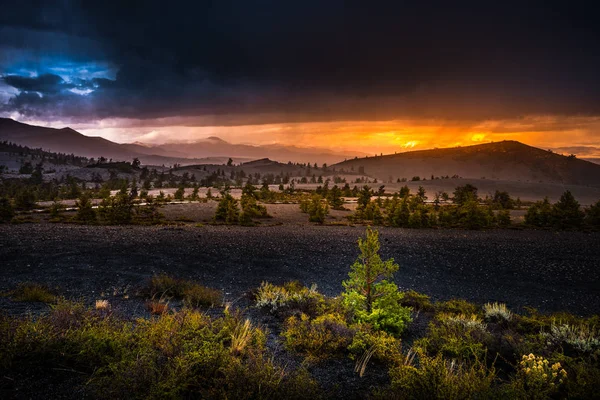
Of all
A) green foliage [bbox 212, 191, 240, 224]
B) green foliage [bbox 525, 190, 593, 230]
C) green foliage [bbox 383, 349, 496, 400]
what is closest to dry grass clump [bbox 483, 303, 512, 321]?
green foliage [bbox 383, 349, 496, 400]

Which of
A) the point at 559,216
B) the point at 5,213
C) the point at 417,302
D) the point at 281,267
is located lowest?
the point at 281,267

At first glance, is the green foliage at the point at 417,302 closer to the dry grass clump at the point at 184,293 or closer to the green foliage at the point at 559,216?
the dry grass clump at the point at 184,293

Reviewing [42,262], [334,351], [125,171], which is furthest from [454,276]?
[125,171]

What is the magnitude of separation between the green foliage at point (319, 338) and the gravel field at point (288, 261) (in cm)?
511

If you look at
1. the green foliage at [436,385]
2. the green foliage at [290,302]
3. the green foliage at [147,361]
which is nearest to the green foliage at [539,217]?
the green foliage at [290,302]

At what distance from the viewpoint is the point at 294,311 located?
28.7ft

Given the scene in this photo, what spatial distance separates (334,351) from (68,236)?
23.5 meters

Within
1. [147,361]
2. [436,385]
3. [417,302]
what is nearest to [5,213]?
[147,361]

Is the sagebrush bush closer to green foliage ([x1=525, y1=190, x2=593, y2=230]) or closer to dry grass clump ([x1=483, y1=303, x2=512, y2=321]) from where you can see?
dry grass clump ([x1=483, y1=303, x2=512, y2=321])

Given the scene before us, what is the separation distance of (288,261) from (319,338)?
11774 mm

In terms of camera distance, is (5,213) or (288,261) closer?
(288,261)

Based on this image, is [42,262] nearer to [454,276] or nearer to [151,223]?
[151,223]

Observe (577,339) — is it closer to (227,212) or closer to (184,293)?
(184,293)

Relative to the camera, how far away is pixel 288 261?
18078mm
